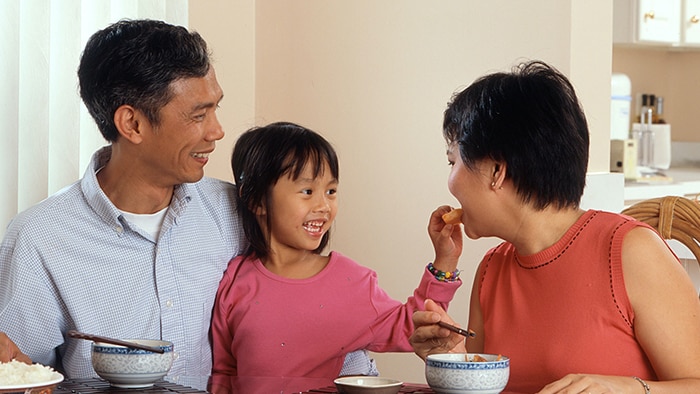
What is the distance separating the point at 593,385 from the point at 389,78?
1.51 metres

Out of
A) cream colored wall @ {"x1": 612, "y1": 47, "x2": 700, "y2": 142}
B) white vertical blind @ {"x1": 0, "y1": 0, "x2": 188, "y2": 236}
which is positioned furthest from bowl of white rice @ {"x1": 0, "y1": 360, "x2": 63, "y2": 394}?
cream colored wall @ {"x1": 612, "y1": 47, "x2": 700, "y2": 142}

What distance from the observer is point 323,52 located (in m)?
2.90

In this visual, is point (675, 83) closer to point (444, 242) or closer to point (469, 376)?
point (444, 242)

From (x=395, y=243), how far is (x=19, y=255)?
114cm

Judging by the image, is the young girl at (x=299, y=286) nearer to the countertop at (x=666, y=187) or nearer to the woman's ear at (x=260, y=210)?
the woman's ear at (x=260, y=210)

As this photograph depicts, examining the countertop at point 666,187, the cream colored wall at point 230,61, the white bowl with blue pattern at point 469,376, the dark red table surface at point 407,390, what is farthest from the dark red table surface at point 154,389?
the countertop at point 666,187

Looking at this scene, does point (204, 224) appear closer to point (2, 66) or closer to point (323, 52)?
point (2, 66)

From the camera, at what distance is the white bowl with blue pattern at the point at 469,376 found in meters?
1.25

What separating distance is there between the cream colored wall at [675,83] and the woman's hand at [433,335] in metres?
4.05

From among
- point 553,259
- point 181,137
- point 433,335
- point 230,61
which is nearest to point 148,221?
point 181,137

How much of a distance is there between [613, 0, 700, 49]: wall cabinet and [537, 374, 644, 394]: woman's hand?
3545mm

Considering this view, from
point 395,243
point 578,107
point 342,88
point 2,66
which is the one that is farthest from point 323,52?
point 578,107

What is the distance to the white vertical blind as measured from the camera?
2.31 m

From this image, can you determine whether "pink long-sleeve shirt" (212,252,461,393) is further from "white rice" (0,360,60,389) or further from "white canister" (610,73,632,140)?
"white canister" (610,73,632,140)
